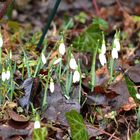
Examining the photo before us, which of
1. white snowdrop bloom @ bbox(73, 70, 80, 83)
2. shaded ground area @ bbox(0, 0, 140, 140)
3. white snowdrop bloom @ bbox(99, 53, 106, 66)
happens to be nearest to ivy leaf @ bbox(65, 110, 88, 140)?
shaded ground area @ bbox(0, 0, 140, 140)

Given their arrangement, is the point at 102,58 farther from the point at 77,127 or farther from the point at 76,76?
the point at 77,127

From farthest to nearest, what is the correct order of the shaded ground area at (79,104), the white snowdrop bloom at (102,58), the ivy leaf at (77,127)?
the white snowdrop bloom at (102,58) < the shaded ground area at (79,104) < the ivy leaf at (77,127)

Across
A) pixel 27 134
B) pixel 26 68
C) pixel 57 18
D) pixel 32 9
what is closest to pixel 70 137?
pixel 27 134

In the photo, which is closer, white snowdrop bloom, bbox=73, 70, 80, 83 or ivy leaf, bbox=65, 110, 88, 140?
ivy leaf, bbox=65, 110, 88, 140

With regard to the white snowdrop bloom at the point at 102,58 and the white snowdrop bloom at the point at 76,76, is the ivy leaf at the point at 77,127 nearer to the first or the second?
the white snowdrop bloom at the point at 76,76

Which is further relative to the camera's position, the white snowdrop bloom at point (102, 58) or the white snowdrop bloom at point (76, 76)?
the white snowdrop bloom at point (102, 58)

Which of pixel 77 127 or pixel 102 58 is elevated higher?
pixel 102 58


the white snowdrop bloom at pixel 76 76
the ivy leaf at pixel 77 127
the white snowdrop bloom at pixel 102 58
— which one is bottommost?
the ivy leaf at pixel 77 127

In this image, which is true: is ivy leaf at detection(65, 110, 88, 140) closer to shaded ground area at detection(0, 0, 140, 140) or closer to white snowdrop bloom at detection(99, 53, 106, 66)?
shaded ground area at detection(0, 0, 140, 140)

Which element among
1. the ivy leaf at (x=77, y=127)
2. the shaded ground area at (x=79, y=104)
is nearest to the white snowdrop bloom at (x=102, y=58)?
the shaded ground area at (x=79, y=104)

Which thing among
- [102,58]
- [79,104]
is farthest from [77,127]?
[102,58]
